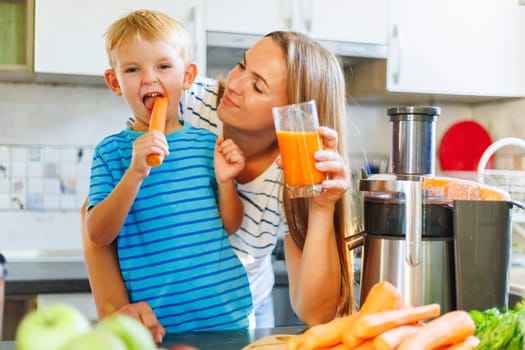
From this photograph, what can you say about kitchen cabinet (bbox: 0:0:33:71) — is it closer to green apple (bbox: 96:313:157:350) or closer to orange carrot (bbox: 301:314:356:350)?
orange carrot (bbox: 301:314:356:350)

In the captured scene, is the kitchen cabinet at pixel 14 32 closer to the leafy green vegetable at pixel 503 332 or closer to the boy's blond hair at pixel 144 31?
the boy's blond hair at pixel 144 31

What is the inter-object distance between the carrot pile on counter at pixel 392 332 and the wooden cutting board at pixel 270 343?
7cm

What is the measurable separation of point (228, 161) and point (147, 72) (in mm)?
255

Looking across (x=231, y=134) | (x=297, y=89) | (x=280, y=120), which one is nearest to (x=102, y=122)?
(x=231, y=134)

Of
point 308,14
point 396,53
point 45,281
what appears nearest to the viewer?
point 45,281

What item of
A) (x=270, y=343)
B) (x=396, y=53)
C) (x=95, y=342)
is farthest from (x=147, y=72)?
(x=396, y=53)

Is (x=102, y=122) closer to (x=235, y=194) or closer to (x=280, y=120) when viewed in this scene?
(x=235, y=194)

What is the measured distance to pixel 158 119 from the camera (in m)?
1.34

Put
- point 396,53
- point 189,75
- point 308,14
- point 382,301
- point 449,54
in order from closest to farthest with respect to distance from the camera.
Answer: point 382,301 < point 189,75 < point 308,14 < point 396,53 < point 449,54

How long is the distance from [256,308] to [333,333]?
28.4 inches

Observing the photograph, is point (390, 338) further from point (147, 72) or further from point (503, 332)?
point (147, 72)

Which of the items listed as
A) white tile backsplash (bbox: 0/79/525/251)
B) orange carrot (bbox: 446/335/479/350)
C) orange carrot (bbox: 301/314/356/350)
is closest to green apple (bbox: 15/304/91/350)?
orange carrot (bbox: 301/314/356/350)

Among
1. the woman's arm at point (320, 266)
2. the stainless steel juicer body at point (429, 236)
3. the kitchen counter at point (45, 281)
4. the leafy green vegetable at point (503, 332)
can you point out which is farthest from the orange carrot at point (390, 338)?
the kitchen counter at point (45, 281)

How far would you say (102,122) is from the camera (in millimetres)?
2760
